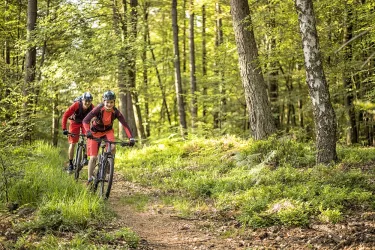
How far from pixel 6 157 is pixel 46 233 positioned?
6.50 feet

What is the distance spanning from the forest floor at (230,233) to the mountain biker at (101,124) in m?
1.41

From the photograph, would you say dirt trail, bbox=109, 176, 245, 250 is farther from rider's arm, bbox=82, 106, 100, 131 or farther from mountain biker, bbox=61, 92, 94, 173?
mountain biker, bbox=61, 92, 94, 173

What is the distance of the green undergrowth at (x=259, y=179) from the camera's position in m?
6.41

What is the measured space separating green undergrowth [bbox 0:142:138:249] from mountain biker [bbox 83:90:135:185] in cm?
71

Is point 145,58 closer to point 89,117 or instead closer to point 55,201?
point 89,117

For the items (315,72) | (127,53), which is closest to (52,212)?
(315,72)

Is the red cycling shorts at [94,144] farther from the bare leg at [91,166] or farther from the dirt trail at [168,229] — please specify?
the dirt trail at [168,229]

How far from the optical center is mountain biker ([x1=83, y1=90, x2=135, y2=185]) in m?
8.13

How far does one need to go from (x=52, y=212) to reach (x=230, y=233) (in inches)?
107

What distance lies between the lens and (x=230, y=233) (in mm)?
6211

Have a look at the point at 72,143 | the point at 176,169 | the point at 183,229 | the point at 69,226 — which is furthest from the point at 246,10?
the point at 69,226

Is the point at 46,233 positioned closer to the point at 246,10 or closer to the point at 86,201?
the point at 86,201

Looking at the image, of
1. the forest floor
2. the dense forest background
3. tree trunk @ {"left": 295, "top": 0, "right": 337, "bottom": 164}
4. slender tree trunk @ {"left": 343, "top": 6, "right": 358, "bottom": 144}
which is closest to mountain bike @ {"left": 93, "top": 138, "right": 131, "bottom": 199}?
the forest floor

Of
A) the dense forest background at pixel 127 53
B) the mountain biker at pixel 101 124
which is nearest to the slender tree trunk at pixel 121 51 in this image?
the dense forest background at pixel 127 53
